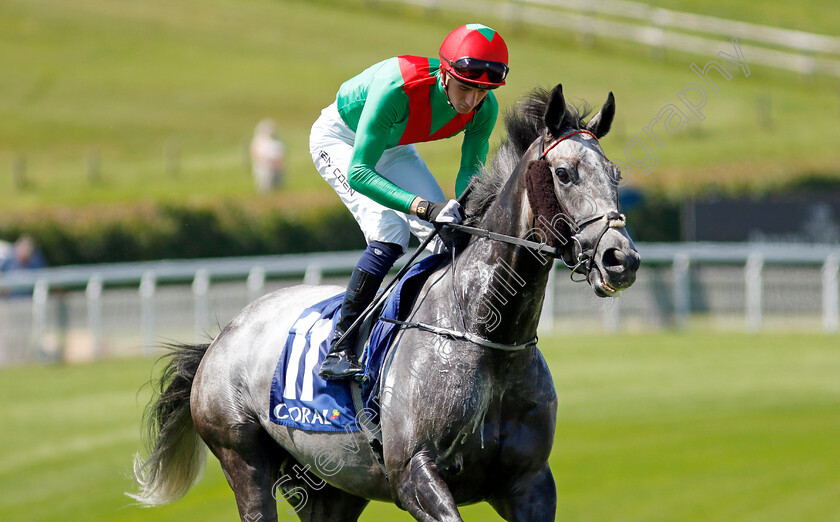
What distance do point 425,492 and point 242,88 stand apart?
1157 inches

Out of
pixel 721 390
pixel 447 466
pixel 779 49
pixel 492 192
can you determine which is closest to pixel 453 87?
pixel 492 192

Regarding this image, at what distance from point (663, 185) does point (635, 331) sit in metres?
5.89

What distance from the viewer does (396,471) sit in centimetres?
398

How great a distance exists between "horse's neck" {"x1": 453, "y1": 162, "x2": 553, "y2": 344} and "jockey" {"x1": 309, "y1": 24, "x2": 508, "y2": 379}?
0.68 feet

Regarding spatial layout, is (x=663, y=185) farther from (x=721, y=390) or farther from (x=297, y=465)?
(x=297, y=465)

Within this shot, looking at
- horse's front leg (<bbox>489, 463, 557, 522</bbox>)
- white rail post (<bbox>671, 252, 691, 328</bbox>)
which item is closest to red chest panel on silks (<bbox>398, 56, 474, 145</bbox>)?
horse's front leg (<bbox>489, 463, 557, 522</bbox>)

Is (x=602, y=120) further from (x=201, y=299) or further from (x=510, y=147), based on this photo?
(x=201, y=299)

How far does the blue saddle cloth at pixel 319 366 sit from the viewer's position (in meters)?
4.25

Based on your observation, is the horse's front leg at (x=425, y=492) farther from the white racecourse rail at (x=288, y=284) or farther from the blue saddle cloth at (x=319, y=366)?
the white racecourse rail at (x=288, y=284)

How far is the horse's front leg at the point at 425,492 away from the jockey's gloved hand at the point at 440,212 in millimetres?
844

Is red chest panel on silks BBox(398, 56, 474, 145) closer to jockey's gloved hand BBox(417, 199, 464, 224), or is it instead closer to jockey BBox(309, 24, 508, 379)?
Result: jockey BBox(309, 24, 508, 379)

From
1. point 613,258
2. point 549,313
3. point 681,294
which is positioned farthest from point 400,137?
point 681,294

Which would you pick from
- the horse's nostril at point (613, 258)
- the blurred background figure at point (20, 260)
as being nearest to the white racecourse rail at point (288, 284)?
the blurred background figure at point (20, 260)

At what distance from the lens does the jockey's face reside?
13.4 feet
